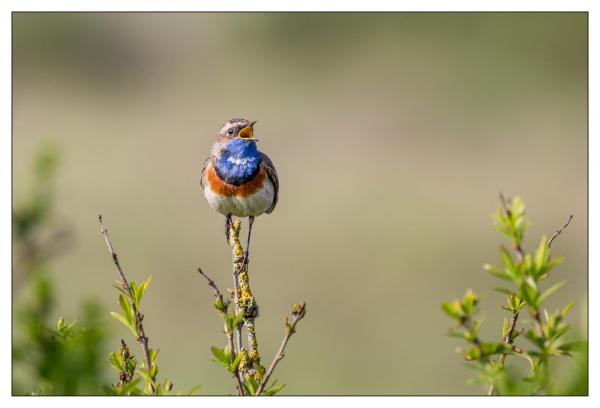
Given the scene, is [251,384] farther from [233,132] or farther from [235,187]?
[233,132]

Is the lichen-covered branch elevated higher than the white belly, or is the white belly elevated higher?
the white belly

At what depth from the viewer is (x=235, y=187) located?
4523 mm

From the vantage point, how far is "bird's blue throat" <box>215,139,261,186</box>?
15.1 feet

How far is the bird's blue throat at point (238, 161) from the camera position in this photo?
461 cm

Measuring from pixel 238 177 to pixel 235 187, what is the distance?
0.09 metres

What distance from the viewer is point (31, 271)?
6.48 feet

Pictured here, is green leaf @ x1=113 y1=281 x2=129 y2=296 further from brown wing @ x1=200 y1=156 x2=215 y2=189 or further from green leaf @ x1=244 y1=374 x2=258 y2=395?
brown wing @ x1=200 y1=156 x2=215 y2=189

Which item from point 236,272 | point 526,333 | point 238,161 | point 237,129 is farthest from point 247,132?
point 526,333

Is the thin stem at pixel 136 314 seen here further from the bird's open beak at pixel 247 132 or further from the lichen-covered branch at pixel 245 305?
the bird's open beak at pixel 247 132

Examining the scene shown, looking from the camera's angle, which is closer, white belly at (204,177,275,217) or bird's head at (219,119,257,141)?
white belly at (204,177,275,217)

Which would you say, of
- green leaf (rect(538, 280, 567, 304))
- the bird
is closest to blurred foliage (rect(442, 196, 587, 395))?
green leaf (rect(538, 280, 567, 304))

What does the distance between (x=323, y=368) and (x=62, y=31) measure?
14.1m

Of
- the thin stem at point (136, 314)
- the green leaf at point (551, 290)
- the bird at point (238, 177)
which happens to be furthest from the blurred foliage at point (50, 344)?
the bird at point (238, 177)

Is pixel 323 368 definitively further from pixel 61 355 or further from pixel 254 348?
pixel 61 355
